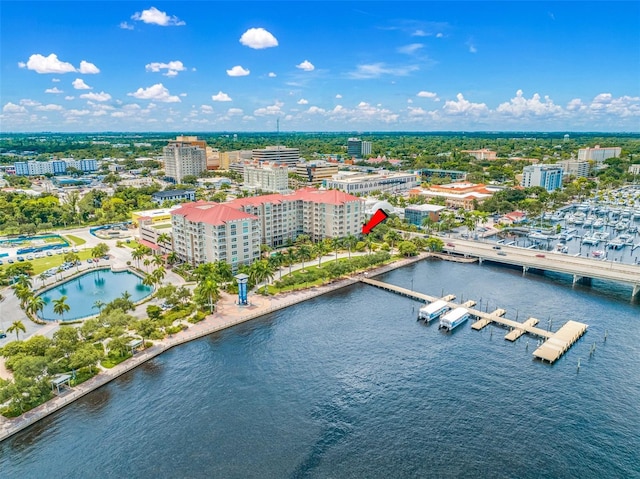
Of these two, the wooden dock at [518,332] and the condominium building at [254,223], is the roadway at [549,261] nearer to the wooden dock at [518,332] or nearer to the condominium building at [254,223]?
the wooden dock at [518,332]

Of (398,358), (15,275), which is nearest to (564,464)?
(398,358)

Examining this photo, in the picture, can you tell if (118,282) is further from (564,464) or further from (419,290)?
(564,464)

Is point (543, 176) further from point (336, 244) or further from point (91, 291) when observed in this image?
point (91, 291)

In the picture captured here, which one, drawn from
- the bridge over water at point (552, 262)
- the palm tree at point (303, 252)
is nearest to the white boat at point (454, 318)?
the bridge over water at point (552, 262)

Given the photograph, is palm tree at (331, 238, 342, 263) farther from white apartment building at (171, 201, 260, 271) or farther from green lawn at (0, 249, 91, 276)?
green lawn at (0, 249, 91, 276)

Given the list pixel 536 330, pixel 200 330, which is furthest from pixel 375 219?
pixel 200 330

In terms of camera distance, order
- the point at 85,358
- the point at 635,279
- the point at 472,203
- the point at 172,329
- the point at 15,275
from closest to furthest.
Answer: the point at 85,358
the point at 172,329
the point at 635,279
the point at 15,275
the point at 472,203
